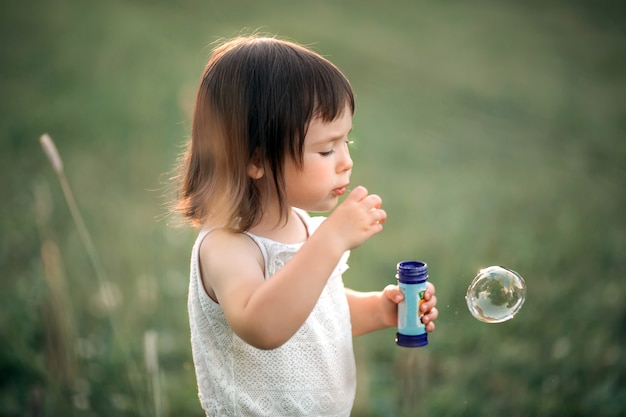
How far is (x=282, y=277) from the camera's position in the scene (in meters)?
1.51

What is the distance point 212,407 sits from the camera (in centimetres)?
180

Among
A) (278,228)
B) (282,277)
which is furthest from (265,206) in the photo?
(282,277)

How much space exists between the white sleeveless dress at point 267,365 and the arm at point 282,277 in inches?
3.7

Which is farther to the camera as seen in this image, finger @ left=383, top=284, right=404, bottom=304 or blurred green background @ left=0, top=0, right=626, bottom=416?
blurred green background @ left=0, top=0, right=626, bottom=416

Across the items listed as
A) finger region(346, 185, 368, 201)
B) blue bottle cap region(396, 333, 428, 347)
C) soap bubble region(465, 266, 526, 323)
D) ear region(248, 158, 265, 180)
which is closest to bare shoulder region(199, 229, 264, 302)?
ear region(248, 158, 265, 180)

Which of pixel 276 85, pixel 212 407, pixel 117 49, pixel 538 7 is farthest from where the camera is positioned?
pixel 538 7

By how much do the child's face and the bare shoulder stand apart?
0.14 meters

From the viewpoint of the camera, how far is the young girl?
5.37 ft

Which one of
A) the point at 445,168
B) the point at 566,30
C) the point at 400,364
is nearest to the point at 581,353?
the point at 400,364

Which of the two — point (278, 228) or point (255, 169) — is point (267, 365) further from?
point (255, 169)

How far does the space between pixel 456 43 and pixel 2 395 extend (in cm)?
392

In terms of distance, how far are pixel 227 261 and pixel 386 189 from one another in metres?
2.50

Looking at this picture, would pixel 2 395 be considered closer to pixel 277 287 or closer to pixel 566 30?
pixel 277 287

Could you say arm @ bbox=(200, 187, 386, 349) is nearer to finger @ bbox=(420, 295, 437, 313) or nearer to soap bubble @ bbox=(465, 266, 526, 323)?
finger @ bbox=(420, 295, 437, 313)
